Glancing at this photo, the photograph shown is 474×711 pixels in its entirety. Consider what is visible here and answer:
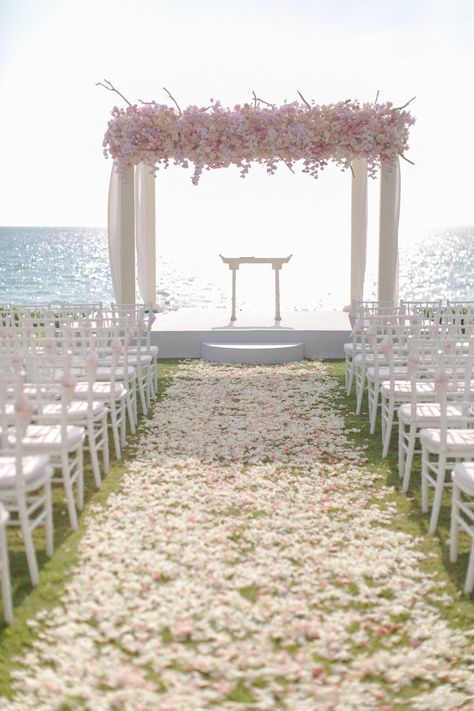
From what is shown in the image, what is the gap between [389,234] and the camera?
10.1m

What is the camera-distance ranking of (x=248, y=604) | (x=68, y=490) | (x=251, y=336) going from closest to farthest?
(x=248, y=604) → (x=68, y=490) → (x=251, y=336)

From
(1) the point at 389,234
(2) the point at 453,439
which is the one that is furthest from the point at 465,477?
(1) the point at 389,234

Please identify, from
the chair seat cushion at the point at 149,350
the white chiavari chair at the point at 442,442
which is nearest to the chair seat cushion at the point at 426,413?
the white chiavari chair at the point at 442,442

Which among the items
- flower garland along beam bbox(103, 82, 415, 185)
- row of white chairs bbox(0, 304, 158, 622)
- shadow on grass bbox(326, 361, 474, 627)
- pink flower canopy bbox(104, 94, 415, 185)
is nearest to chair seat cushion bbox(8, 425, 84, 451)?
row of white chairs bbox(0, 304, 158, 622)

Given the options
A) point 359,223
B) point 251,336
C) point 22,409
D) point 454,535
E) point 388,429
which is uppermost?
point 359,223

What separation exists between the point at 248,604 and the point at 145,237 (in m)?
8.66

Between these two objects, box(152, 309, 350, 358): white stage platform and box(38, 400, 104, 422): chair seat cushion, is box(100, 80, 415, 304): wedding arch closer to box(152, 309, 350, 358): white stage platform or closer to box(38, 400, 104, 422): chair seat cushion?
box(152, 309, 350, 358): white stage platform

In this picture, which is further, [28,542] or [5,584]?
[28,542]

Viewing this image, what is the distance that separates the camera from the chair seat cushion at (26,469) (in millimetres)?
3180

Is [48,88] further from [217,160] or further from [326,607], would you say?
[326,607]

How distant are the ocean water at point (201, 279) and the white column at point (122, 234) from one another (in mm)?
23250

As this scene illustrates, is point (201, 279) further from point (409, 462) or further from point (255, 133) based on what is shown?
point (409, 462)

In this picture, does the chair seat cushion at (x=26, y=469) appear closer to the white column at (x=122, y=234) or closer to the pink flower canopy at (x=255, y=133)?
the pink flower canopy at (x=255, y=133)

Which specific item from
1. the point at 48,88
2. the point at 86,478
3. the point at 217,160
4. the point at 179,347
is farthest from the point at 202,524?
the point at 48,88
